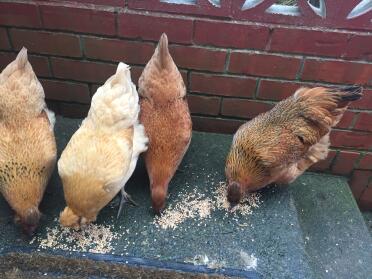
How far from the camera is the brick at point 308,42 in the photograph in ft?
6.57

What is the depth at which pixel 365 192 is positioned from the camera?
270 cm

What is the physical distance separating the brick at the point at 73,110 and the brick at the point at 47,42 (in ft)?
1.25

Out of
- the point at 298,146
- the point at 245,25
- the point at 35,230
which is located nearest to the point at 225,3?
the point at 245,25

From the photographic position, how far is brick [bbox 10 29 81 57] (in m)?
2.18

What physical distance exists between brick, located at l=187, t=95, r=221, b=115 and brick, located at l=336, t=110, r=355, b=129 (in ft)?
2.50

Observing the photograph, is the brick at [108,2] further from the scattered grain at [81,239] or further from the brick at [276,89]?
the scattered grain at [81,239]

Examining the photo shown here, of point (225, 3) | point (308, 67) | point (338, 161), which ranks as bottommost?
point (338, 161)

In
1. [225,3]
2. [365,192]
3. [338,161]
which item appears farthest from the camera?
[365,192]

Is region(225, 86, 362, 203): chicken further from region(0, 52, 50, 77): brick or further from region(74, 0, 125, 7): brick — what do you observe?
region(0, 52, 50, 77): brick

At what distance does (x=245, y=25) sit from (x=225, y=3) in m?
0.16

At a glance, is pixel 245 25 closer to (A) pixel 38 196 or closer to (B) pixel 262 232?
(B) pixel 262 232

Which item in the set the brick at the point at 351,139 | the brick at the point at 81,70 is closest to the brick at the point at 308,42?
the brick at the point at 351,139

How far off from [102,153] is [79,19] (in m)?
0.87

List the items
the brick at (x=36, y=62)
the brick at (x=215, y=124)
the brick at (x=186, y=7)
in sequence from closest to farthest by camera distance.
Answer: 1. the brick at (x=186, y=7)
2. the brick at (x=36, y=62)
3. the brick at (x=215, y=124)
